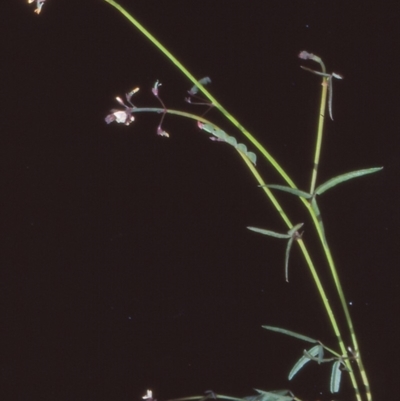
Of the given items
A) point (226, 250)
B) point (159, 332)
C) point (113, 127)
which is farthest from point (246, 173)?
point (159, 332)

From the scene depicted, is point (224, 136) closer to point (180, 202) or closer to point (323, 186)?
point (323, 186)

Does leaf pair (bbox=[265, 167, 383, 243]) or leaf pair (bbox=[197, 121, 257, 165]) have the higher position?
leaf pair (bbox=[197, 121, 257, 165])

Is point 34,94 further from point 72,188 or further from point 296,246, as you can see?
point 296,246

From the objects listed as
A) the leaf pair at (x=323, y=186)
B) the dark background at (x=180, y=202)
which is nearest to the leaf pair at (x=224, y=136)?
the leaf pair at (x=323, y=186)

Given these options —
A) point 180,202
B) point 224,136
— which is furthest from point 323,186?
point 180,202

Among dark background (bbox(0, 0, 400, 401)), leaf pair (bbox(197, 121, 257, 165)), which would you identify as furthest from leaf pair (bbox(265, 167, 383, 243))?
dark background (bbox(0, 0, 400, 401))

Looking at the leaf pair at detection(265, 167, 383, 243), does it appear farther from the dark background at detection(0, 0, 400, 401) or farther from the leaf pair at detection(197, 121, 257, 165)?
the dark background at detection(0, 0, 400, 401)

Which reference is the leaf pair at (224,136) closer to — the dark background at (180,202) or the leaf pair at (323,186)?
the leaf pair at (323,186)

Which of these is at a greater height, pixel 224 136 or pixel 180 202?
pixel 224 136
